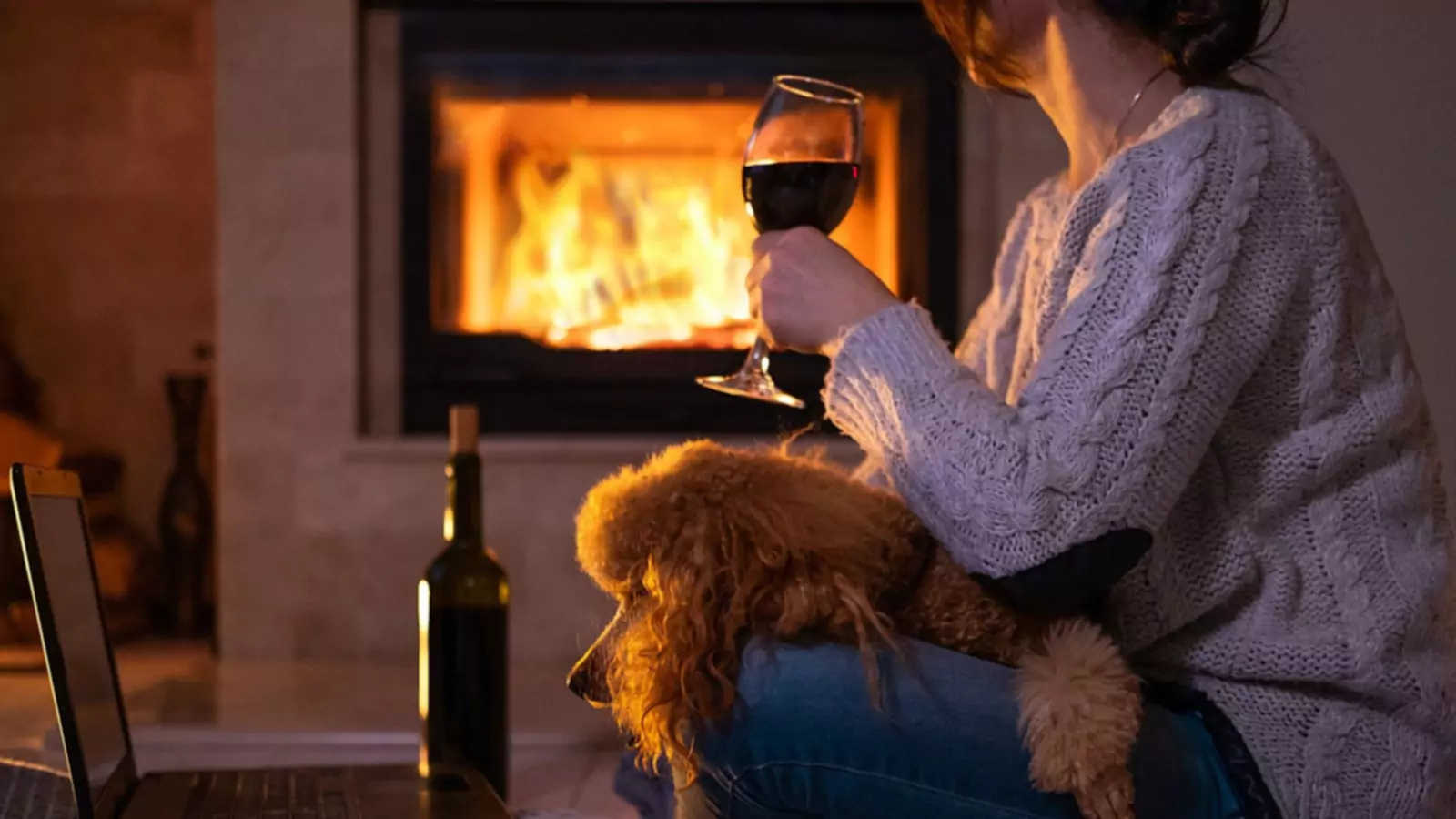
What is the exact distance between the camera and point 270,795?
0.99 metres

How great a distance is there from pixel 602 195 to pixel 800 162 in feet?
5.33

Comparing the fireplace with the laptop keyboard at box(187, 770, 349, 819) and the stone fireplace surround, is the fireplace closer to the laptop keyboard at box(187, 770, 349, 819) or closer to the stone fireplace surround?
the stone fireplace surround

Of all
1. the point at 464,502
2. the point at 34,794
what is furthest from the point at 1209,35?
the point at 34,794

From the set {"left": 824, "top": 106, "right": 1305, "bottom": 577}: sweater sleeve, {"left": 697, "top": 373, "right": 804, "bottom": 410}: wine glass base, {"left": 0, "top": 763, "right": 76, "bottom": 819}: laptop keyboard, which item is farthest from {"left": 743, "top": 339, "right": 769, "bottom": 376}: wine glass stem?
{"left": 0, "top": 763, "right": 76, "bottom": 819}: laptop keyboard

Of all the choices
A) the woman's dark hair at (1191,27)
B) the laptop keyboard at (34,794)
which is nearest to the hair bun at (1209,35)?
the woman's dark hair at (1191,27)

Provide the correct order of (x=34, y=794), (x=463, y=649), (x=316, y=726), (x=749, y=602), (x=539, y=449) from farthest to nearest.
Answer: (x=539, y=449)
(x=316, y=726)
(x=463, y=649)
(x=34, y=794)
(x=749, y=602)

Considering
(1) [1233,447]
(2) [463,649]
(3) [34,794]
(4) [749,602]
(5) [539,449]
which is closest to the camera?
(4) [749,602]

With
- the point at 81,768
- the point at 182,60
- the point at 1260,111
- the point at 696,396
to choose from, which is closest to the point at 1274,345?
the point at 1260,111

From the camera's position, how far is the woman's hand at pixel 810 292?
2.91 ft

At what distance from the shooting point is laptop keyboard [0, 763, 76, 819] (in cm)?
93

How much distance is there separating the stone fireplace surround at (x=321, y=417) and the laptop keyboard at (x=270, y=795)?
4.75ft

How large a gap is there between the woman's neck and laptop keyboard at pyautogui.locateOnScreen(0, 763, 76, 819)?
0.80 metres

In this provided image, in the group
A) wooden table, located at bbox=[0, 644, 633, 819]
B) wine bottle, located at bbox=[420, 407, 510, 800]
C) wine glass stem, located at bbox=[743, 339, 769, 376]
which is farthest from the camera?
wooden table, located at bbox=[0, 644, 633, 819]

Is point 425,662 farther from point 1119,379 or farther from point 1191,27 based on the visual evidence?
point 1191,27
